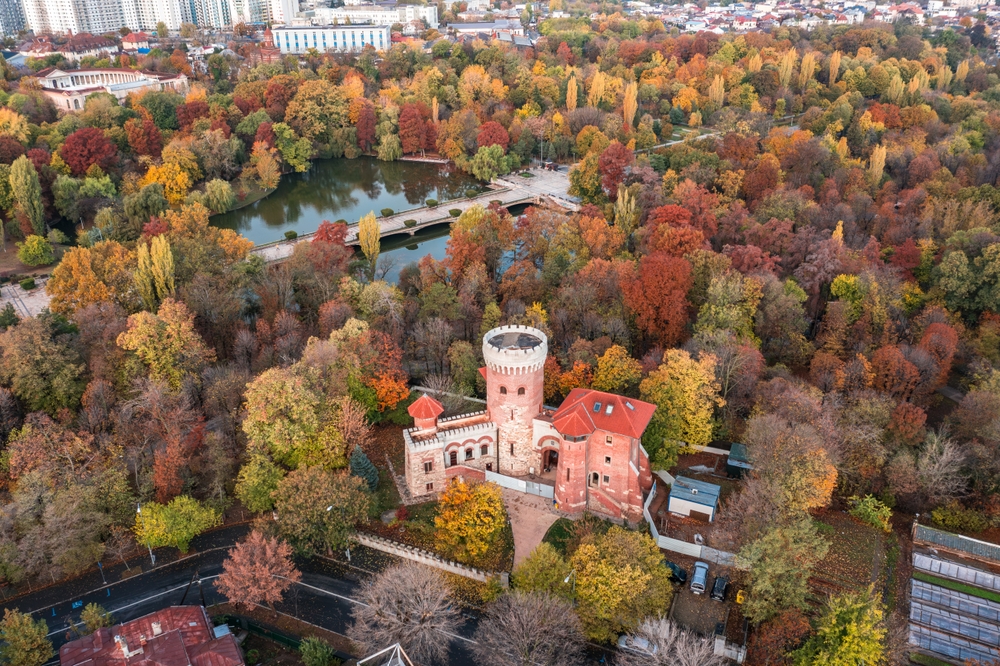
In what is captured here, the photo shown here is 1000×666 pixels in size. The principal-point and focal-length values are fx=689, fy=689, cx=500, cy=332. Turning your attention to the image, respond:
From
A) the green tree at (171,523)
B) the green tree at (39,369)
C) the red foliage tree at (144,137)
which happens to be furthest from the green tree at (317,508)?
the red foliage tree at (144,137)

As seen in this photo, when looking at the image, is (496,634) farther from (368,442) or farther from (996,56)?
(996,56)

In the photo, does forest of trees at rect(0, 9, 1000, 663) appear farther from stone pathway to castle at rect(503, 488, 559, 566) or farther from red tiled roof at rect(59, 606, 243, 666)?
red tiled roof at rect(59, 606, 243, 666)

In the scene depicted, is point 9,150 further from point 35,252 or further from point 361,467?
point 361,467

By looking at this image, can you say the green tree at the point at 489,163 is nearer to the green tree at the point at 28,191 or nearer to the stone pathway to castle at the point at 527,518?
the green tree at the point at 28,191

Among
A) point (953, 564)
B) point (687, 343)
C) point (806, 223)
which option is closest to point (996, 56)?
point (806, 223)

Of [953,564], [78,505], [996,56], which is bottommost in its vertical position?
[953,564]

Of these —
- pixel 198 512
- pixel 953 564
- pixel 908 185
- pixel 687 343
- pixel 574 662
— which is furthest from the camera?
pixel 908 185

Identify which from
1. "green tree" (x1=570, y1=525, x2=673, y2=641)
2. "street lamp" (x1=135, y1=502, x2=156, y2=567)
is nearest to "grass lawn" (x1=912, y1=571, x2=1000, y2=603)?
"green tree" (x1=570, y1=525, x2=673, y2=641)
